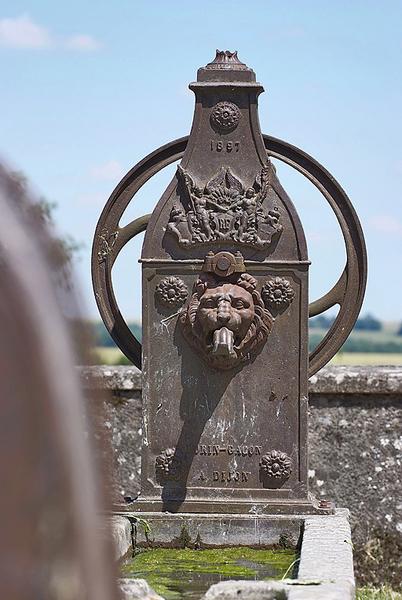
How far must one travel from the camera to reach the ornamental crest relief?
604 cm

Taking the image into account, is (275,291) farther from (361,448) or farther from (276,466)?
(361,448)

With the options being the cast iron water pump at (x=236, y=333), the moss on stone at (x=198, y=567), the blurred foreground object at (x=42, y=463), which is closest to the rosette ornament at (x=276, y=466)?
the cast iron water pump at (x=236, y=333)

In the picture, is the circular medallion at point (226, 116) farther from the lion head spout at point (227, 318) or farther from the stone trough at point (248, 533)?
A: the stone trough at point (248, 533)

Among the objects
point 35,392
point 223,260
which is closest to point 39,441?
point 35,392

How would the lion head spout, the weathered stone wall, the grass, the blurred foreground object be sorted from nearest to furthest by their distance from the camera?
the blurred foreground object → the lion head spout → the grass → the weathered stone wall

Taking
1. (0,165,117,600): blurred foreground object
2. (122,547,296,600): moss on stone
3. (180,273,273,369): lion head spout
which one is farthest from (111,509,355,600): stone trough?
(0,165,117,600): blurred foreground object

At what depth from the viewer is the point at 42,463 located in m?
1.28

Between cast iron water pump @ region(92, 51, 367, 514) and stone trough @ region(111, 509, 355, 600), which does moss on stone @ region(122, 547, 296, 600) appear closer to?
stone trough @ region(111, 509, 355, 600)

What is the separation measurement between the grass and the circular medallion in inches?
97.0

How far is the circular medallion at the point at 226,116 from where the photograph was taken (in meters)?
6.13

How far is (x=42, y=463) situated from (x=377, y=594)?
20.8 feet

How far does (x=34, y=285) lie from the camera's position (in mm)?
1372

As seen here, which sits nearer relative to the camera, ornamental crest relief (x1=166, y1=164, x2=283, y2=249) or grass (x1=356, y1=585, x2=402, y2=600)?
ornamental crest relief (x1=166, y1=164, x2=283, y2=249)

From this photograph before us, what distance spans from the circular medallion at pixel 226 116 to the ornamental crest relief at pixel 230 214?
0.23 m
